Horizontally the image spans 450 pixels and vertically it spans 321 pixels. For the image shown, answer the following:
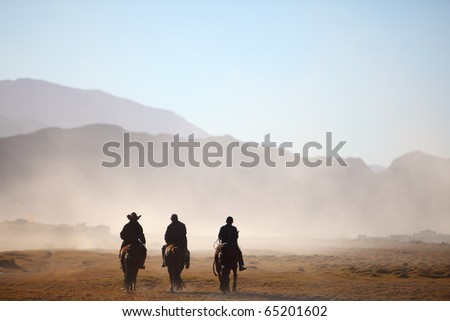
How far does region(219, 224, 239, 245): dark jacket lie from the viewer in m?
24.1

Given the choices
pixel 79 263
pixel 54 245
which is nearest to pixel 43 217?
pixel 54 245

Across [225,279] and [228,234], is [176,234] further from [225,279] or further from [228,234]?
[225,279]

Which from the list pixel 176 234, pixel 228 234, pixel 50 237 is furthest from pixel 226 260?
pixel 50 237

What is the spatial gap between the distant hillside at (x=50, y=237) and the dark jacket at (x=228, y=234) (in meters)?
72.6

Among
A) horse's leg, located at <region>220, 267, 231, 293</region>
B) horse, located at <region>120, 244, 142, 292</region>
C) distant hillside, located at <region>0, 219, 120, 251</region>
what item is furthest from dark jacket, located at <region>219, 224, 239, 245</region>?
distant hillside, located at <region>0, 219, 120, 251</region>

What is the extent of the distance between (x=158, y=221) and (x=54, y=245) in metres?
105

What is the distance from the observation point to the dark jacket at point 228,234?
947 inches

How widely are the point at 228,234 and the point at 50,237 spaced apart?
80.7 m

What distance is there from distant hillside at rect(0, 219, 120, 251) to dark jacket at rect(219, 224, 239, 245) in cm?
7259

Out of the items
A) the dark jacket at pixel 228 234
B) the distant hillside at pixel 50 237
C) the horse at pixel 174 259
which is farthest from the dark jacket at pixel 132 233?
the distant hillside at pixel 50 237

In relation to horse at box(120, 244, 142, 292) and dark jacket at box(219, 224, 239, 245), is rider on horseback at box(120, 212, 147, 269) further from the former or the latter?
dark jacket at box(219, 224, 239, 245)

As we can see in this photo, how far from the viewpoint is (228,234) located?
78.9 feet

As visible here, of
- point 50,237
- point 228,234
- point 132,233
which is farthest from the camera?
point 50,237

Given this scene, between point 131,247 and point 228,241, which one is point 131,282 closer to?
point 131,247
